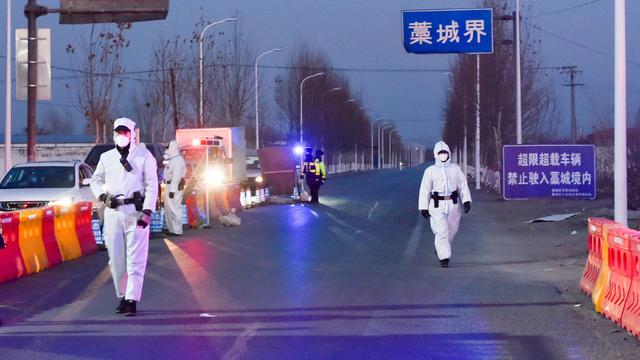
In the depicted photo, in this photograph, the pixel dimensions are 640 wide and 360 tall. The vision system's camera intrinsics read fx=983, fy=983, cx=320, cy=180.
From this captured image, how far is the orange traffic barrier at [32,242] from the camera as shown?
45.8 ft

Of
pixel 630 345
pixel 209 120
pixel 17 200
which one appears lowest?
pixel 630 345

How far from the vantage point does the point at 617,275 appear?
10.0 m

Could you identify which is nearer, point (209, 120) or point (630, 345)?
point (630, 345)

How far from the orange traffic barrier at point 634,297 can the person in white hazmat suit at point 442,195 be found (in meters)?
4.98

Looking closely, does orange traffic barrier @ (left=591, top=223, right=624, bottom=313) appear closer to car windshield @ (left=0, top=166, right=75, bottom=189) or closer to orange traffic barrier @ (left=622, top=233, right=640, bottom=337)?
orange traffic barrier @ (left=622, top=233, right=640, bottom=337)

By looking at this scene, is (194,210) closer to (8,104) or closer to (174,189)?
(174,189)

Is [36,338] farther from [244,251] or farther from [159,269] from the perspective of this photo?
[244,251]

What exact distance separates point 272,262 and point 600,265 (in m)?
5.80

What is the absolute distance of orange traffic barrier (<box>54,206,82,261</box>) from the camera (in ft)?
51.4

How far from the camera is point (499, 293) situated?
39.0 feet

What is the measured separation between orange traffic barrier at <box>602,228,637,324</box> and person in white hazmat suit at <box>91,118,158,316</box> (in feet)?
15.5

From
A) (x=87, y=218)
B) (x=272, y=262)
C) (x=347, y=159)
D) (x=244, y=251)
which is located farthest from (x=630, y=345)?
(x=347, y=159)

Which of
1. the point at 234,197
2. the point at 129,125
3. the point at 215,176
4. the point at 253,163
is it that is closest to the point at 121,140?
the point at 129,125

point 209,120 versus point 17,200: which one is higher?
point 209,120
